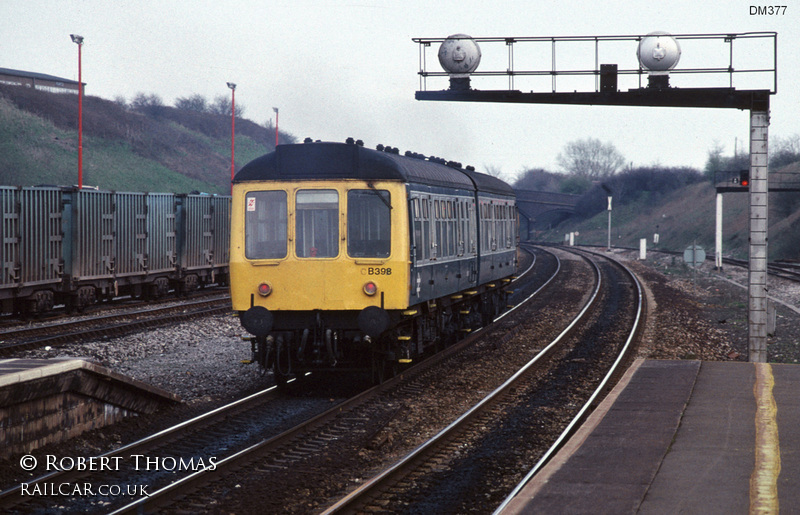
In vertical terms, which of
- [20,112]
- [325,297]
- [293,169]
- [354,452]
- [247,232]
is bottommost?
[354,452]

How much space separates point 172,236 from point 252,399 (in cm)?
1594

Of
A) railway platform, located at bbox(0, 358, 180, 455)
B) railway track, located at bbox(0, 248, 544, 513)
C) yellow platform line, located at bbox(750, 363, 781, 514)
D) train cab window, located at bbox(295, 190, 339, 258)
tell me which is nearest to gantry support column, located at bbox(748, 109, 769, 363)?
yellow platform line, located at bbox(750, 363, 781, 514)

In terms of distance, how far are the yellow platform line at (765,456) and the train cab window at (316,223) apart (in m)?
5.60

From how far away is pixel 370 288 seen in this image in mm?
11469

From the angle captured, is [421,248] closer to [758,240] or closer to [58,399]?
[58,399]

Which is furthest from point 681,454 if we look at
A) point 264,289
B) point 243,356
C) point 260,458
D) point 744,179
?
point 744,179

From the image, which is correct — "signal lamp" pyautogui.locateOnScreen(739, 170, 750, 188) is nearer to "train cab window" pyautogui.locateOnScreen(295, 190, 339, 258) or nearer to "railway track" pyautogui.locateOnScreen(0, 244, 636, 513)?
"railway track" pyautogui.locateOnScreen(0, 244, 636, 513)

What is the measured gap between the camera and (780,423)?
783 centimetres

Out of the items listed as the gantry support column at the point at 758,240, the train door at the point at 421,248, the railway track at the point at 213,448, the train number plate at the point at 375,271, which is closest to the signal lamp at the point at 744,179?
the gantry support column at the point at 758,240

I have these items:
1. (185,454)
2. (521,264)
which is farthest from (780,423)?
(521,264)

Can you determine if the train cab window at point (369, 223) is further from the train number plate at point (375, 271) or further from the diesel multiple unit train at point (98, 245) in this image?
the diesel multiple unit train at point (98, 245)

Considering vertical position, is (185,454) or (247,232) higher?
(247,232)

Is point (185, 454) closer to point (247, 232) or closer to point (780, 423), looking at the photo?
point (247, 232)

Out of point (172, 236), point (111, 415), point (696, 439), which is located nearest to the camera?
point (696, 439)
